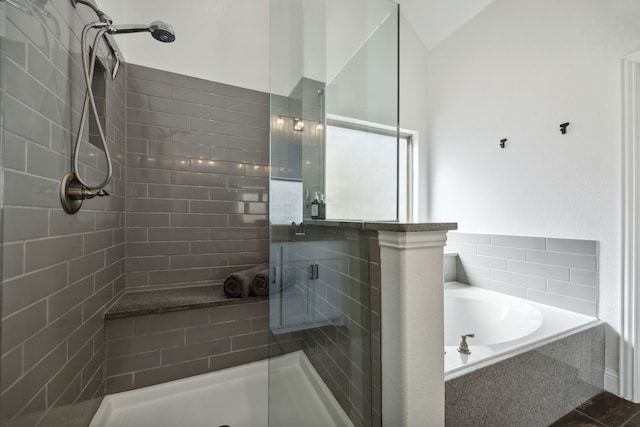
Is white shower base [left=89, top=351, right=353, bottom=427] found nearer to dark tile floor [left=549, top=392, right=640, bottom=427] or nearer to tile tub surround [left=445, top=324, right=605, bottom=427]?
tile tub surround [left=445, top=324, right=605, bottom=427]

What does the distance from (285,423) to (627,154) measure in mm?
2225

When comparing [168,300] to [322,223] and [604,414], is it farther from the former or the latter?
[604,414]

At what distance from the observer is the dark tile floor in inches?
48.2

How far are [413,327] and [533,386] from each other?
0.92m

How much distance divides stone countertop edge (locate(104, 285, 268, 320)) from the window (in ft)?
2.92

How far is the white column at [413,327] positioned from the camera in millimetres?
736

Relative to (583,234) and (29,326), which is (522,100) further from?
(29,326)

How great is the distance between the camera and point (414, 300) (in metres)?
0.74

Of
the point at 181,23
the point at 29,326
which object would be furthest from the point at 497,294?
the point at 181,23

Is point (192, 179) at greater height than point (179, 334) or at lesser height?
greater

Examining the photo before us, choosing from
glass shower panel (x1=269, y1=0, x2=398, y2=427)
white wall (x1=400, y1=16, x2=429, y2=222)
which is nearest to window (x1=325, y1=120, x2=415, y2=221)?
glass shower panel (x1=269, y1=0, x2=398, y2=427)

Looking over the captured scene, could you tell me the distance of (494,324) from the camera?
1755 mm

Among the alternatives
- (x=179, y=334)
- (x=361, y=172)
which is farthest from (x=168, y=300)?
(x=361, y=172)

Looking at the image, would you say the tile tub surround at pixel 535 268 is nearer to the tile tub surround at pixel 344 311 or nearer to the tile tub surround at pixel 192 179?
the tile tub surround at pixel 344 311
